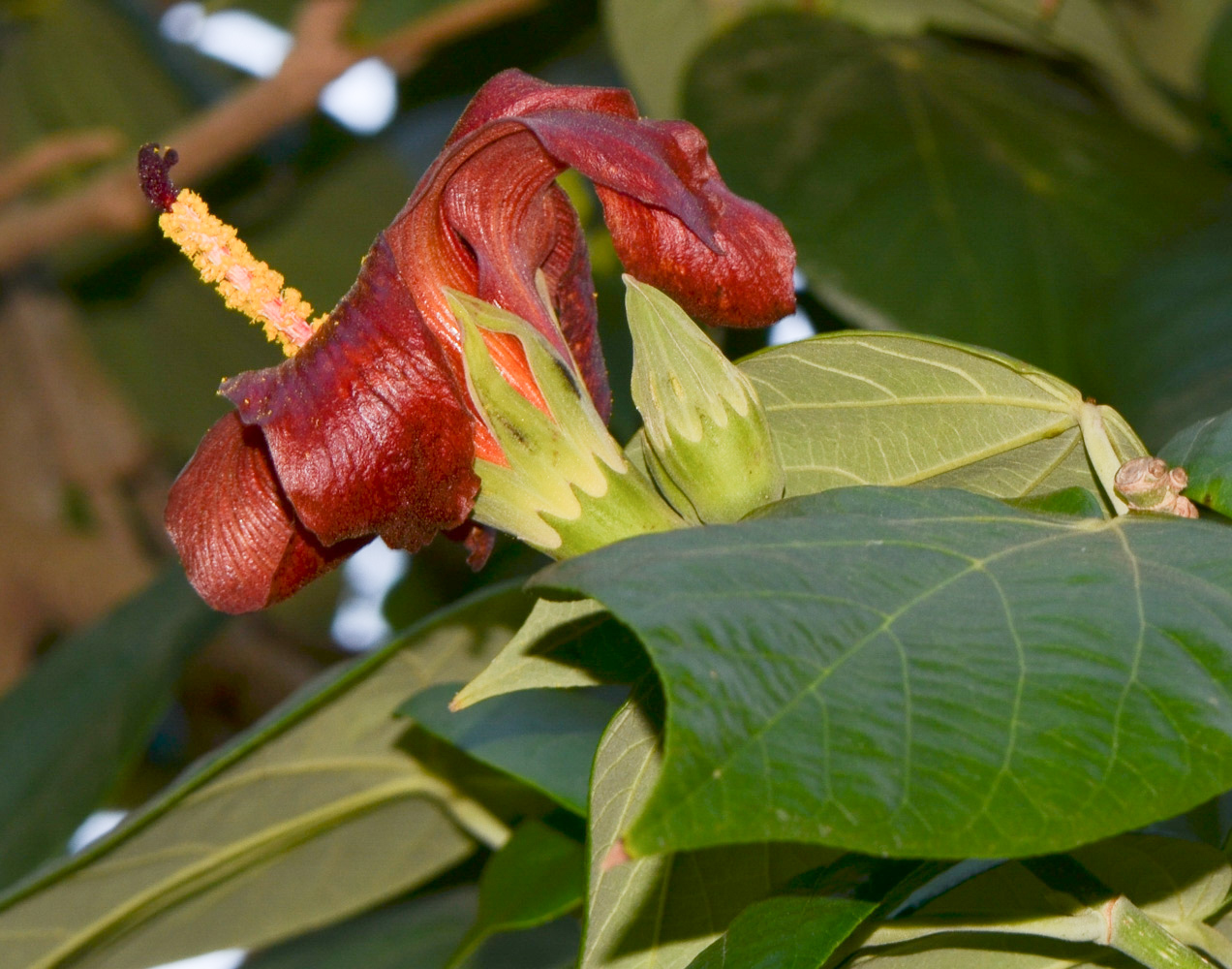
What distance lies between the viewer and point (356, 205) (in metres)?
1.72

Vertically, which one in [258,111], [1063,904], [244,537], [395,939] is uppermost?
[258,111]

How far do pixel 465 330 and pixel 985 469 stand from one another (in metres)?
0.22

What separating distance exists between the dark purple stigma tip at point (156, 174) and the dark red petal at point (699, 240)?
18 cm

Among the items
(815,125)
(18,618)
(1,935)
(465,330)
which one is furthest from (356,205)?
(465,330)

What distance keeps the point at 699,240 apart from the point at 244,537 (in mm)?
209

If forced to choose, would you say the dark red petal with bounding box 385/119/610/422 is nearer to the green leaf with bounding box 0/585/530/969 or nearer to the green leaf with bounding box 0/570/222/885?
the green leaf with bounding box 0/585/530/969

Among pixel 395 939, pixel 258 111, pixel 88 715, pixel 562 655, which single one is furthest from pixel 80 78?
pixel 562 655

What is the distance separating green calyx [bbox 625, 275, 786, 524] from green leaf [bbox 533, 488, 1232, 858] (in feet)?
0.27

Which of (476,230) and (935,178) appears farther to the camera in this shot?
(935,178)

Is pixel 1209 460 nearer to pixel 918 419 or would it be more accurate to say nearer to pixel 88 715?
pixel 918 419

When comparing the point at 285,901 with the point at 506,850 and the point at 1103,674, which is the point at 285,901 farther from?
the point at 1103,674

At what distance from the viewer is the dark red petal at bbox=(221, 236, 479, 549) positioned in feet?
1.47

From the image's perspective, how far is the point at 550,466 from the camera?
1.56 ft

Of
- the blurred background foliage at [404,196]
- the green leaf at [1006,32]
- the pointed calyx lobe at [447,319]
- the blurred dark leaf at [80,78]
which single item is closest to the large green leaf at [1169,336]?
the blurred background foliage at [404,196]
